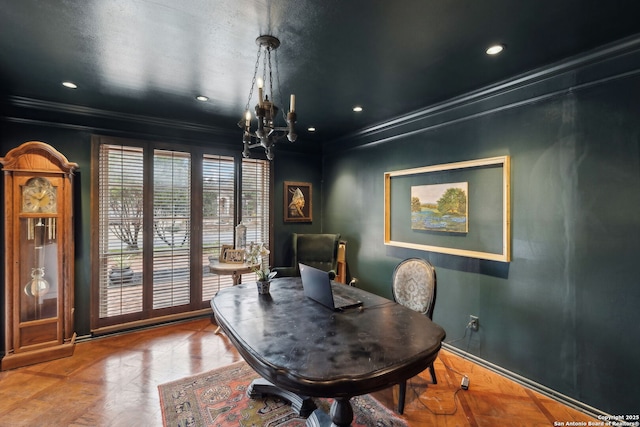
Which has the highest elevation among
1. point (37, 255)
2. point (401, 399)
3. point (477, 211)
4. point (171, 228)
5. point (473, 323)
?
point (477, 211)

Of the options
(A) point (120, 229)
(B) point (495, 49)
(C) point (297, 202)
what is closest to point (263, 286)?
(A) point (120, 229)

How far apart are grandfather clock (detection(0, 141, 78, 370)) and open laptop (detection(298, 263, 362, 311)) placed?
2614 mm

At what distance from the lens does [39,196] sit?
2.86 m

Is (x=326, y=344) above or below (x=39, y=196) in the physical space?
below

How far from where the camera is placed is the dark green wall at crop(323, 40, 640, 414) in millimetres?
1942

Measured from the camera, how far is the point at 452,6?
158 centimetres

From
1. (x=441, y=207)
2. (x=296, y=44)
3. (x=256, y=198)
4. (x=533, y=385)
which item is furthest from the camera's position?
(x=256, y=198)

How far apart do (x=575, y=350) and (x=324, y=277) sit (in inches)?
77.5

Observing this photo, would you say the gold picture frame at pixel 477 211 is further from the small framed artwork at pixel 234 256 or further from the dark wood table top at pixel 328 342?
the small framed artwork at pixel 234 256

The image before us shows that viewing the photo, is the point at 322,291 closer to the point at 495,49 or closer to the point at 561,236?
the point at 561,236

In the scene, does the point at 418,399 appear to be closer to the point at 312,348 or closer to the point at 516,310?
the point at 516,310

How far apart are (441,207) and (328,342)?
2.15 metres

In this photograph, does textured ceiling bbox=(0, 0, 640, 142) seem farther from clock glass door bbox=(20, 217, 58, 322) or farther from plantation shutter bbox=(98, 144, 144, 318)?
clock glass door bbox=(20, 217, 58, 322)

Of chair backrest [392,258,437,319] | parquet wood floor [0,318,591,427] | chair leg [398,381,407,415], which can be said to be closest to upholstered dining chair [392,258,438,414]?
chair backrest [392,258,437,319]
